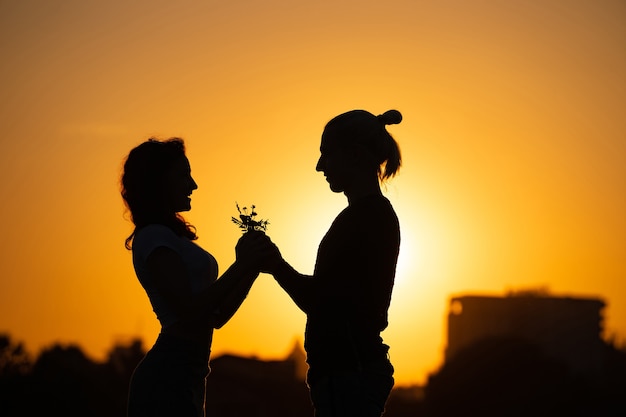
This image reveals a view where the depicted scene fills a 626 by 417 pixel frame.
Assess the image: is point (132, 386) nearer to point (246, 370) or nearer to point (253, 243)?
point (253, 243)

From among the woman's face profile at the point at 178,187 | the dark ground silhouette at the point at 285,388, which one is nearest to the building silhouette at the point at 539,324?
the dark ground silhouette at the point at 285,388

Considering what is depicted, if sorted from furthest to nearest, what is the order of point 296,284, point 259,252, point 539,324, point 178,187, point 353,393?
point 539,324
point 178,187
point 259,252
point 296,284
point 353,393

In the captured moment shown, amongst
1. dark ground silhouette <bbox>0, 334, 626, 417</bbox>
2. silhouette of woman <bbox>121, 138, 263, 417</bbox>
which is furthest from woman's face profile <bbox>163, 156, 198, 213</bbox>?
Result: dark ground silhouette <bbox>0, 334, 626, 417</bbox>

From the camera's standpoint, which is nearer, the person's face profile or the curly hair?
the person's face profile

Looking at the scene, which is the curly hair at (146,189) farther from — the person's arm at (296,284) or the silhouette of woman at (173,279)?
the person's arm at (296,284)

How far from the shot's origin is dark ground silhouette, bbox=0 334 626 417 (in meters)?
95.2

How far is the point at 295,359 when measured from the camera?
107938 mm

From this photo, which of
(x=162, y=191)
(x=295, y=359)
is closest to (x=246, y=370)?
(x=295, y=359)

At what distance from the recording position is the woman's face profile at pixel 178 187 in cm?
998

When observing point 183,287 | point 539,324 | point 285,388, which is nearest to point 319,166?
point 183,287

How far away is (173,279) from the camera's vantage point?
9.56 m

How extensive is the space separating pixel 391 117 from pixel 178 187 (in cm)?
171

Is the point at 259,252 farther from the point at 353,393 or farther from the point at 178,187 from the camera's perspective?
the point at 353,393

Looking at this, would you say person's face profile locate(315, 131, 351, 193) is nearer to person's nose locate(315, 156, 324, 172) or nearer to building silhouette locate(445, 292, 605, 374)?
person's nose locate(315, 156, 324, 172)
